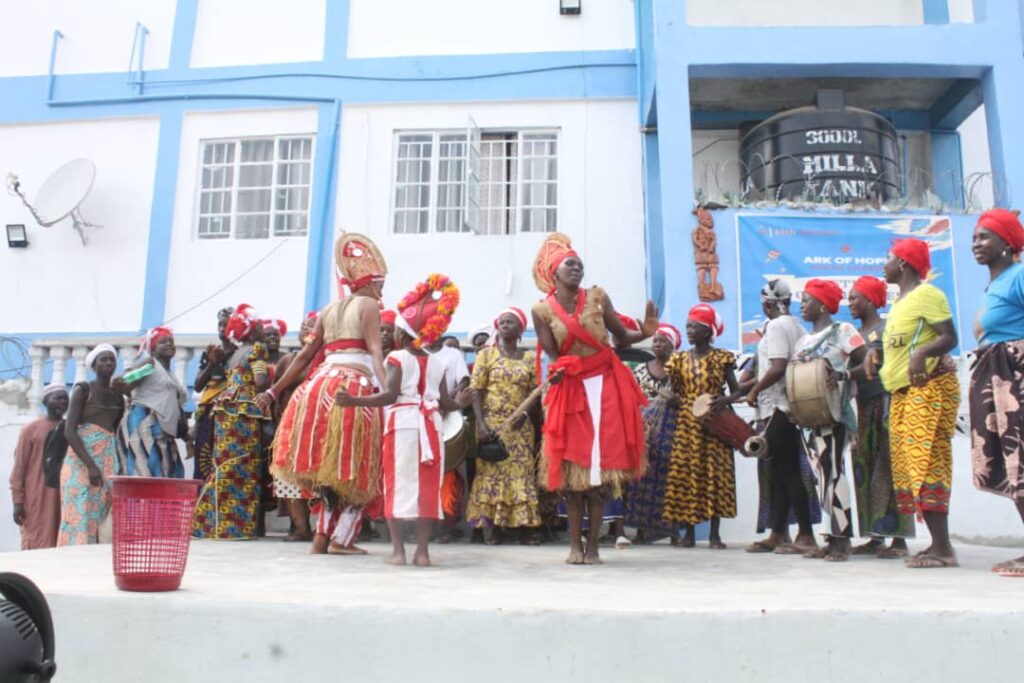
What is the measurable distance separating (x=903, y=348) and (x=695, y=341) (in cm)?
171

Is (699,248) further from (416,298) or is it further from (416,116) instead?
(416,298)

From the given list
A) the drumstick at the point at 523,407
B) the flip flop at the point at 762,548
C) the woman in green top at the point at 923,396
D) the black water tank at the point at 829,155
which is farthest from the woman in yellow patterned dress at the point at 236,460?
the black water tank at the point at 829,155

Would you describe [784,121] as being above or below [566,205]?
above

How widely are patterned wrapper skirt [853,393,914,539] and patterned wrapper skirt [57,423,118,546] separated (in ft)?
16.2

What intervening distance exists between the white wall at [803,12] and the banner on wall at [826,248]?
3243 millimetres

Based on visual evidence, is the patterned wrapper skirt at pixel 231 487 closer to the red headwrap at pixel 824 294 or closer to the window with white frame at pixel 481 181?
the red headwrap at pixel 824 294

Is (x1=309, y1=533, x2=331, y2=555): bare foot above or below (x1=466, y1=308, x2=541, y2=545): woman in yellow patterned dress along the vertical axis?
below

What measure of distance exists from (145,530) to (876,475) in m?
3.96

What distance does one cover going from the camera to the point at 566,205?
1140 centimetres

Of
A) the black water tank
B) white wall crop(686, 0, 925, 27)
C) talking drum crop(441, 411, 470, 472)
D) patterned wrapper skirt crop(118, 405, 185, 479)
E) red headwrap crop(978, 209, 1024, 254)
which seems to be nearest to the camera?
red headwrap crop(978, 209, 1024, 254)

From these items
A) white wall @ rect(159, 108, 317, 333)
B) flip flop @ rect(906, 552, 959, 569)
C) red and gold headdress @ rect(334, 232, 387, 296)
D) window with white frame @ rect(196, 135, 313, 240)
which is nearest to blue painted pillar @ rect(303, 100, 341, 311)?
white wall @ rect(159, 108, 317, 333)

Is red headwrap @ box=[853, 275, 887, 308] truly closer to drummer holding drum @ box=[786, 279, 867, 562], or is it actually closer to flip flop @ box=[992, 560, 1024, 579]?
drummer holding drum @ box=[786, 279, 867, 562]

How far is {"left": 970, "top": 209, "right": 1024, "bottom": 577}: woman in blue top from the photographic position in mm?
4254

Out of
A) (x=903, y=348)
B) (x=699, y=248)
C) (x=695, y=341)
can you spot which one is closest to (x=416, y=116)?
(x=699, y=248)
